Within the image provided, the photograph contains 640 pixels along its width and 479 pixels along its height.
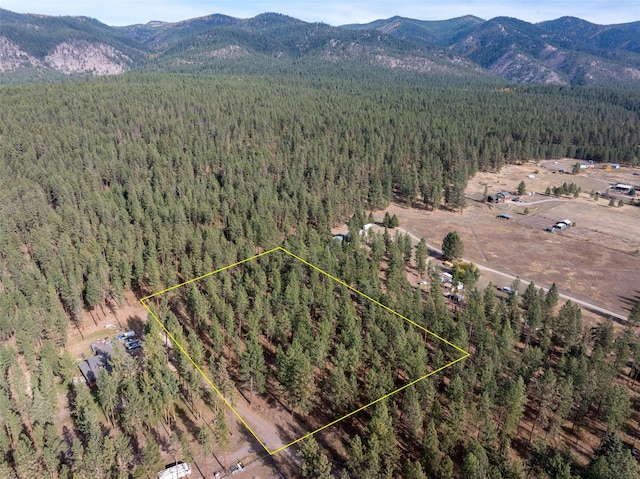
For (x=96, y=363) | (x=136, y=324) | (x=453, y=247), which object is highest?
(x=453, y=247)

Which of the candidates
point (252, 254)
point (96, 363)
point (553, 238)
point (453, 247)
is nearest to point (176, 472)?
point (96, 363)

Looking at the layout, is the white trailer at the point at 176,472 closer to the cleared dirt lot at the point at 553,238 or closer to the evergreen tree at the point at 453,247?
the evergreen tree at the point at 453,247

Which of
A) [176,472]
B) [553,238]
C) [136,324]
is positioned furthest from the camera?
[553,238]

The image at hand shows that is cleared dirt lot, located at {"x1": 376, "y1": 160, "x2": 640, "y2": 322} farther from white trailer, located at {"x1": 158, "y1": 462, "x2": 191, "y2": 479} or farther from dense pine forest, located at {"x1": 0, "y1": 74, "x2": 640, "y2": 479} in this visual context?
white trailer, located at {"x1": 158, "y1": 462, "x2": 191, "y2": 479}

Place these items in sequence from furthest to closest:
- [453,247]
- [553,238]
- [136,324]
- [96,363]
A: [553,238] → [453,247] → [136,324] → [96,363]

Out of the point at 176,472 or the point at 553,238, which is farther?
the point at 553,238

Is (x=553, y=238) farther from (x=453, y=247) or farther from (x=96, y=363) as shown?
(x=96, y=363)

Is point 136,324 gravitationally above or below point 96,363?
below
